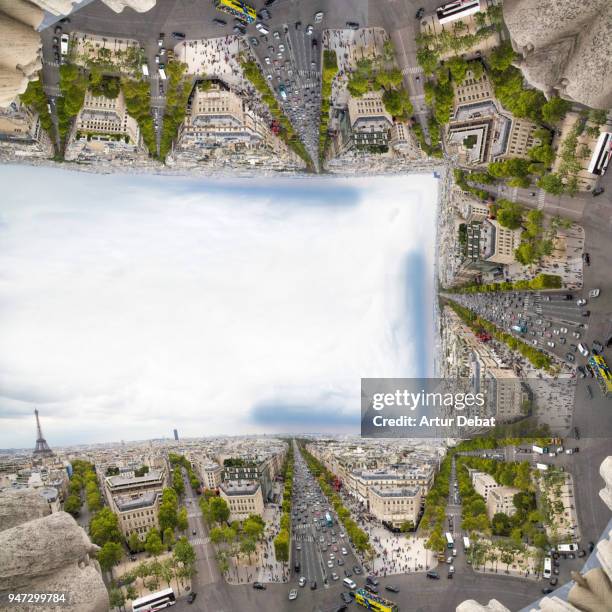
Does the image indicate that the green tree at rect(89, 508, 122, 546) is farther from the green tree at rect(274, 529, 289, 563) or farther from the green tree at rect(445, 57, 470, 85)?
the green tree at rect(445, 57, 470, 85)

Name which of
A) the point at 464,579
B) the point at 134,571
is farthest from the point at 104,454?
the point at 464,579

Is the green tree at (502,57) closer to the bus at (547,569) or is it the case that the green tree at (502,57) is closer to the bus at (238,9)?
the bus at (238,9)

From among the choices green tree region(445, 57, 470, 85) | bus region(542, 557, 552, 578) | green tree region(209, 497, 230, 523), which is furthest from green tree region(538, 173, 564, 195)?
green tree region(209, 497, 230, 523)

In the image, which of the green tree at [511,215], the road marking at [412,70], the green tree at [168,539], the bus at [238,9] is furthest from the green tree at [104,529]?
the road marking at [412,70]

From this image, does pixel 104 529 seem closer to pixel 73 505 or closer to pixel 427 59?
pixel 73 505

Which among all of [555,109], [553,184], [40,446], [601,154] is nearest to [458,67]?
[555,109]

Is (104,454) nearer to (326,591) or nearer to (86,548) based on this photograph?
(326,591)
